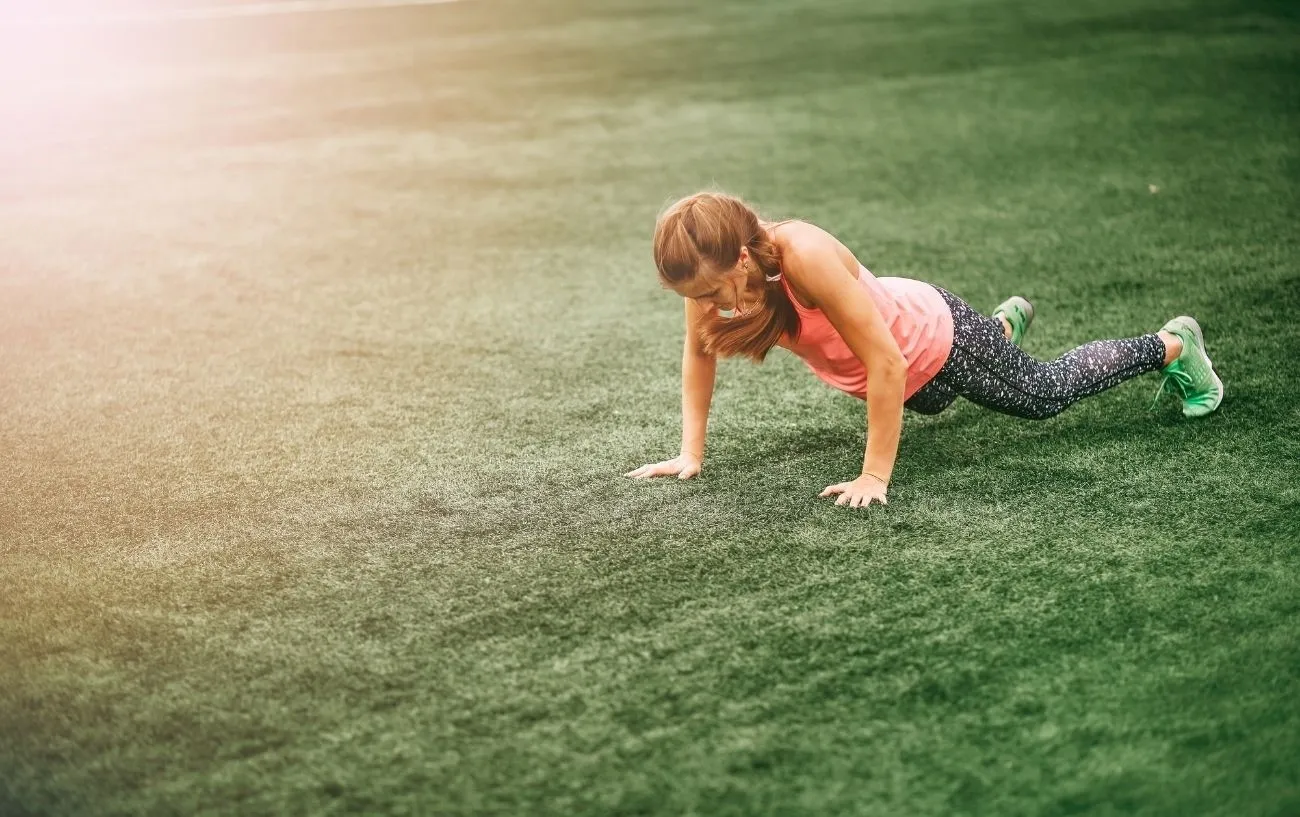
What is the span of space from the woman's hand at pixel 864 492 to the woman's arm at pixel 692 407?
337 millimetres

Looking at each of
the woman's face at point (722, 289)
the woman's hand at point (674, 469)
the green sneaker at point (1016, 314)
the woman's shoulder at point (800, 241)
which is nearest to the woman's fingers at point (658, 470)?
the woman's hand at point (674, 469)

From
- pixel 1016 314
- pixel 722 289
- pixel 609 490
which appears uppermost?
pixel 722 289

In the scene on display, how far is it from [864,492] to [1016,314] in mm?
884

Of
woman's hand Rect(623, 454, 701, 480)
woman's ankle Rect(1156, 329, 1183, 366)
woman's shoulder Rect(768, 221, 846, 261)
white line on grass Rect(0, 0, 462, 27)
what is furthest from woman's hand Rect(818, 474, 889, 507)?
white line on grass Rect(0, 0, 462, 27)

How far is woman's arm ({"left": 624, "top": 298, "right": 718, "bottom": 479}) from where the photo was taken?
2.79 m

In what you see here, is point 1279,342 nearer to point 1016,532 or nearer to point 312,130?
point 1016,532

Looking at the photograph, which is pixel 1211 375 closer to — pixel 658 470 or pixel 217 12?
pixel 658 470

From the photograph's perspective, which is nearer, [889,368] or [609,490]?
[889,368]

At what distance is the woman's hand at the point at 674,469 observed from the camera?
2865mm

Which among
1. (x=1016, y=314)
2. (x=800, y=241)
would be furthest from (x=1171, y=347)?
(x=800, y=241)

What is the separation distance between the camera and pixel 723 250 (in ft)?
8.05

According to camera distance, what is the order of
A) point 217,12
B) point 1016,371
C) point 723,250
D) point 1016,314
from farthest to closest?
point 217,12
point 1016,314
point 1016,371
point 723,250

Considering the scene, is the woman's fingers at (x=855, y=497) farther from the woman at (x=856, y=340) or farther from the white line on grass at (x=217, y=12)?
the white line on grass at (x=217, y=12)

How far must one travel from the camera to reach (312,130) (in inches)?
245
